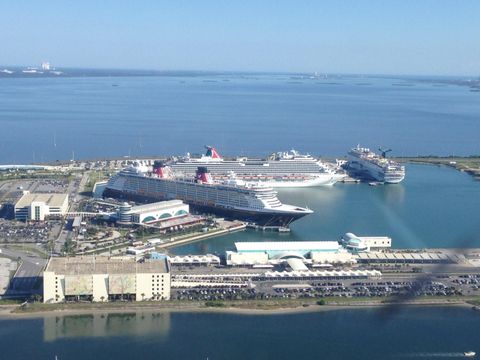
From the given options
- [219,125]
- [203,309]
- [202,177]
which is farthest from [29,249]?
[219,125]

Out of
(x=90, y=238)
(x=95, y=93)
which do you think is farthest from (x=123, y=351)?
(x=95, y=93)

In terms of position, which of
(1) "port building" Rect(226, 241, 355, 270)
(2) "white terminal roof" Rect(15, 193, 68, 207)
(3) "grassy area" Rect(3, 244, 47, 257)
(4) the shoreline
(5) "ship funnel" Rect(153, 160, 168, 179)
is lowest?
(3) "grassy area" Rect(3, 244, 47, 257)

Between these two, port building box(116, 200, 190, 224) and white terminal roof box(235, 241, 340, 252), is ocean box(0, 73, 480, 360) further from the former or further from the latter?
port building box(116, 200, 190, 224)

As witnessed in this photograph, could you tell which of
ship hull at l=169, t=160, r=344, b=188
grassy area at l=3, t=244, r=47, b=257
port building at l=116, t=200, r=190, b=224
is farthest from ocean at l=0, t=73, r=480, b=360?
grassy area at l=3, t=244, r=47, b=257

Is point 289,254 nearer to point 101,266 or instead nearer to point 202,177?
point 101,266

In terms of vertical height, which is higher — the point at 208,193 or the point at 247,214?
the point at 208,193

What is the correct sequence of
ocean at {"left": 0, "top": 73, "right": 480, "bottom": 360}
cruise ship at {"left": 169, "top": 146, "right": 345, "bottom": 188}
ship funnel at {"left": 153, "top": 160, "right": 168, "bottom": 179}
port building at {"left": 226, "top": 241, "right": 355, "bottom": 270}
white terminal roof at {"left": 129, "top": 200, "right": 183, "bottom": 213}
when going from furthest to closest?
cruise ship at {"left": 169, "top": 146, "right": 345, "bottom": 188} → ship funnel at {"left": 153, "top": 160, "right": 168, "bottom": 179} → white terminal roof at {"left": 129, "top": 200, "right": 183, "bottom": 213} → port building at {"left": 226, "top": 241, "right": 355, "bottom": 270} → ocean at {"left": 0, "top": 73, "right": 480, "bottom": 360}

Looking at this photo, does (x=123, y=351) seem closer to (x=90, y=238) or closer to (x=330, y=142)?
(x=90, y=238)
